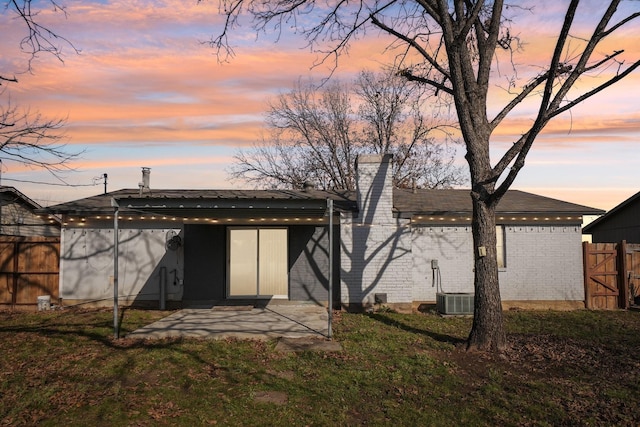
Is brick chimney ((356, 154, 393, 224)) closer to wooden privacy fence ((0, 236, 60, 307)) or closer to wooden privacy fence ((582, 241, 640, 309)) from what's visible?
wooden privacy fence ((582, 241, 640, 309))

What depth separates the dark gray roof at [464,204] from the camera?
565 inches

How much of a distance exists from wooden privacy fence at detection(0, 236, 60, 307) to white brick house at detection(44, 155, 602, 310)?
0.44 m

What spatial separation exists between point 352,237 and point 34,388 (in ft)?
29.2

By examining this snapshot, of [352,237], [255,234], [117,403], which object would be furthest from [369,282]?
[117,403]

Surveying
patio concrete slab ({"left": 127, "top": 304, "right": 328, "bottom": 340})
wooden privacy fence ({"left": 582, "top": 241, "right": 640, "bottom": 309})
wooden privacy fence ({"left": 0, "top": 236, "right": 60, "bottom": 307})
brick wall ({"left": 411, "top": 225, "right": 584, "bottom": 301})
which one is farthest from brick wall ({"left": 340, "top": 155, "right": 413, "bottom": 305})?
wooden privacy fence ({"left": 0, "top": 236, "right": 60, "bottom": 307})

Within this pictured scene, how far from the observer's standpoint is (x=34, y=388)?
6.94 metres

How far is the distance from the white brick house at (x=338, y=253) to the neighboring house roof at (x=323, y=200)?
0.09 metres

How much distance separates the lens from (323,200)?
10047 mm

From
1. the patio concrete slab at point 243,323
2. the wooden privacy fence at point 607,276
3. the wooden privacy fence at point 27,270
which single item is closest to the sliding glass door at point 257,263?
the patio concrete slab at point 243,323

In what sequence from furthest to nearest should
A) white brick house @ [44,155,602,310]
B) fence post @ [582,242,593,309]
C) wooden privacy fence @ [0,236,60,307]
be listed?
fence post @ [582,242,593,309] → wooden privacy fence @ [0,236,60,307] → white brick house @ [44,155,602,310]

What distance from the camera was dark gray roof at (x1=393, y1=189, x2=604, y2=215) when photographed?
14344 mm

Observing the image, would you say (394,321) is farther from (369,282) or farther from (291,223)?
(291,223)

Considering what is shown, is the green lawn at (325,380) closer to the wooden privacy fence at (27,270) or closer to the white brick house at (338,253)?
the white brick house at (338,253)

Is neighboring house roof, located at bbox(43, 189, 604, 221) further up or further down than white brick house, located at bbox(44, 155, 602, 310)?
further up
